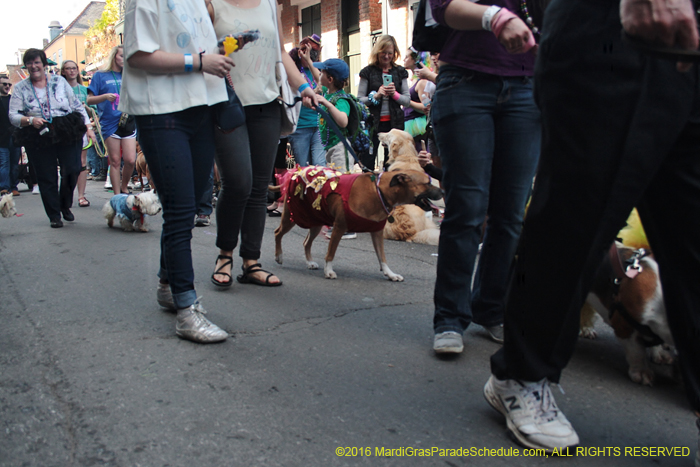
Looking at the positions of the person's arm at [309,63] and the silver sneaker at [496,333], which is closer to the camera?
the silver sneaker at [496,333]

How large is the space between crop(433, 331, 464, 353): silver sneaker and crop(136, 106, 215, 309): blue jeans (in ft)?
3.90

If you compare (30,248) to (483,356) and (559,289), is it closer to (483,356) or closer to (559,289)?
(483,356)

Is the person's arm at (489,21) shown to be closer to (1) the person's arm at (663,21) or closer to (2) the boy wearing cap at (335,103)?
(1) the person's arm at (663,21)

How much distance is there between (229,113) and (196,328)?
1.14 metres

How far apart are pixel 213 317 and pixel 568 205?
2220 millimetres

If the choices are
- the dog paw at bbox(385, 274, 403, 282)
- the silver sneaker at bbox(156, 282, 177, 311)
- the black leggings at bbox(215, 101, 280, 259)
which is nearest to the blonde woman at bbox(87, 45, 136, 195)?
the black leggings at bbox(215, 101, 280, 259)

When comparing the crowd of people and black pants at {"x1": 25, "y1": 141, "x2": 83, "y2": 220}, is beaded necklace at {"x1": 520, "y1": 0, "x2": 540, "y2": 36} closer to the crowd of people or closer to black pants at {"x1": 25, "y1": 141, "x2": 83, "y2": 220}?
the crowd of people

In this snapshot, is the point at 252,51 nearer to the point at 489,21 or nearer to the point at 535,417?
the point at 489,21

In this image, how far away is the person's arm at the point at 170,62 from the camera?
111 inches

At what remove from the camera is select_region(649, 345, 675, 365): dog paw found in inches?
98.7

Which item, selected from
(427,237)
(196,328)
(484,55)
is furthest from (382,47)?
(196,328)

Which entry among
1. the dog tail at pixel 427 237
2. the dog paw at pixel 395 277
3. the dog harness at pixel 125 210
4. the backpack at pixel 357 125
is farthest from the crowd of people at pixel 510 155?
the dog harness at pixel 125 210

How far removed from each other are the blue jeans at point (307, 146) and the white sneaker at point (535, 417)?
532cm

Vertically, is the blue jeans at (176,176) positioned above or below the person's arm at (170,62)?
below
